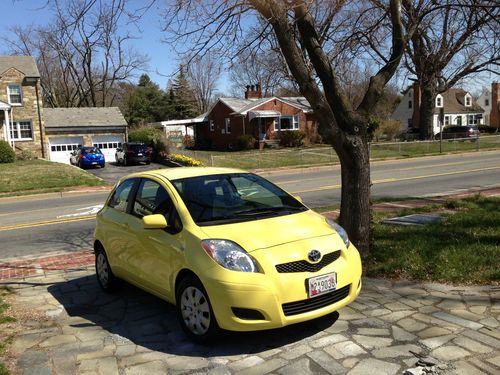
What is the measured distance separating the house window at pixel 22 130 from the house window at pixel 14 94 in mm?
1616

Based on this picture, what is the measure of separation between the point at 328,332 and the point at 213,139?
4483 cm

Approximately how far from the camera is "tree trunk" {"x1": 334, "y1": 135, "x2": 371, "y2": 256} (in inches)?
251

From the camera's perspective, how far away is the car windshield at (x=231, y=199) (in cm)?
482

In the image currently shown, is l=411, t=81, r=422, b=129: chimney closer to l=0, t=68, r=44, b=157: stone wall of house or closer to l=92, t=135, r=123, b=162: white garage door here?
l=92, t=135, r=123, b=162: white garage door

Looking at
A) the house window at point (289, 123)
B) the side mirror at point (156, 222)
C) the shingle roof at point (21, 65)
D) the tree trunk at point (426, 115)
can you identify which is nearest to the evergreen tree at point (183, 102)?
the house window at point (289, 123)

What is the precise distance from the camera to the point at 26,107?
37.9 meters

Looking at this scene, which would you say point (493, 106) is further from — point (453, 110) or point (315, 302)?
point (315, 302)

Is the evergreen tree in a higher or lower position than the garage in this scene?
higher

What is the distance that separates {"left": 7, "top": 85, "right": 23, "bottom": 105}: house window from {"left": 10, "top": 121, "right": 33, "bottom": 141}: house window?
1.62 metres

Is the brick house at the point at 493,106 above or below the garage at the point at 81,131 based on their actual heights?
above

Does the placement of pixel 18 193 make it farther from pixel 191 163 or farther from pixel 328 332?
pixel 328 332

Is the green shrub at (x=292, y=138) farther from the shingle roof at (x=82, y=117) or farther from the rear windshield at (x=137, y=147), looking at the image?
the rear windshield at (x=137, y=147)

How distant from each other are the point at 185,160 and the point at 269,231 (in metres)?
24.8

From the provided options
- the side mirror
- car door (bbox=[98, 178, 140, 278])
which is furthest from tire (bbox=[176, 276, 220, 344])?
car door (bbox=[98, 178, 140, 278])
